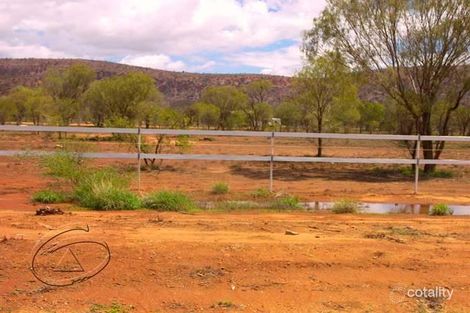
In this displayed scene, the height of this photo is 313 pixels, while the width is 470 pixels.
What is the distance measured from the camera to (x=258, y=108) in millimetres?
62938

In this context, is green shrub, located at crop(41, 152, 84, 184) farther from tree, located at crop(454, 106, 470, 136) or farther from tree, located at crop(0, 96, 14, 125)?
tree, located at crop(0, 96, 14, 125)

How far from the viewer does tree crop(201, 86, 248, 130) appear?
64.7m

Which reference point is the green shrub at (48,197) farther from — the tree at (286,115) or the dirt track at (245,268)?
the tree at (286,115)

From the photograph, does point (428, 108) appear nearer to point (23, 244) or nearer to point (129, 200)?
point (129, 200)

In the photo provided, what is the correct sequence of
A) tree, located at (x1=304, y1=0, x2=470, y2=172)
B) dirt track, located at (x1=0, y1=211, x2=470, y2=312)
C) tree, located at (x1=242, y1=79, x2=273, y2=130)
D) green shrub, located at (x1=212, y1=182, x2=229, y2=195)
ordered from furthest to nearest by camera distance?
tree, located at (x1=242, y1=79, x2=273, y2=130) → tree, located at (x1=304, y1=0, x2=470, y2=172) → green shrub, located at (x1=212, y1=182, x2=229, y2=195) → dirt track, located at (x1=0, y1=211, x2=470, y2=312)

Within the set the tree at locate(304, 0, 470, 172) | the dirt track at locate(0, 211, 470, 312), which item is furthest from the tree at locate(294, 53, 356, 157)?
the dirt track at locate(0, 211, 470, 312)

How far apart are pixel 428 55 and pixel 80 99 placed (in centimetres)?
4414

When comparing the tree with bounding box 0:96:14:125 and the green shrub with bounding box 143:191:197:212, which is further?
the tree with bounding box 0:96:14:125

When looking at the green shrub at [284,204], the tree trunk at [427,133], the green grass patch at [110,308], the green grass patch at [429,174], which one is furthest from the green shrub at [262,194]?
the tree trunk at [427,133]

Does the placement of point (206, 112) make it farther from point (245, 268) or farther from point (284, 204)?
point (245, 268)

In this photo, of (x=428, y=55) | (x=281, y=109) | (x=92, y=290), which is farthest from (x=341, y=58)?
(x=281, y=109)

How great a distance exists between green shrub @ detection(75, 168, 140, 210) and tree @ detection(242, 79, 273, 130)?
49685 millimetres

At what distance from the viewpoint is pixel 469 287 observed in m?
6.08

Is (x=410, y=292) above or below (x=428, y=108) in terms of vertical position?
below
